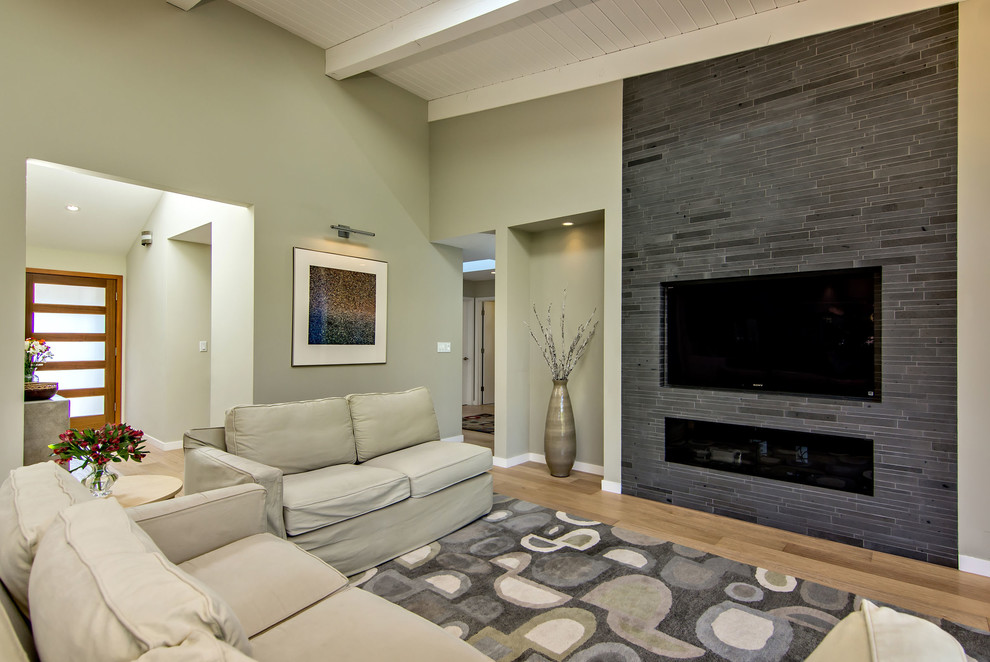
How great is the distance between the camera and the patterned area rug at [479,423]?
21.9 feet

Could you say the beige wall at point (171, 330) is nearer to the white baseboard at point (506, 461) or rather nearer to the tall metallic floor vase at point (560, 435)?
the white baseboard at point (506, 461)

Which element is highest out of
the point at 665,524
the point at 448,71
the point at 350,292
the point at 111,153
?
the point at 448,71

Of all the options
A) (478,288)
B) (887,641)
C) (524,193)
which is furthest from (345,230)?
(478,288)

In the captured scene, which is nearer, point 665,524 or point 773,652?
point 773,652

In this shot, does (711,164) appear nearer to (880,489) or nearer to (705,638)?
(880,489)

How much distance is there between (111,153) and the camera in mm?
3158

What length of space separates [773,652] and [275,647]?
1813mm

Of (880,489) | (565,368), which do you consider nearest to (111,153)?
(565,368)

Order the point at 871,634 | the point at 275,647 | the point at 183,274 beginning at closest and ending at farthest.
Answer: the point at 871,634, the point at 275,647, the point at 183,274

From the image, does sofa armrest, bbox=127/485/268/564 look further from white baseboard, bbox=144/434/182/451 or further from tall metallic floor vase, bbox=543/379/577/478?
white baseboard, bbox=144/434/182/451

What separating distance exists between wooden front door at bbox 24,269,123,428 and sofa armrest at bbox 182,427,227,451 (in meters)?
4.39

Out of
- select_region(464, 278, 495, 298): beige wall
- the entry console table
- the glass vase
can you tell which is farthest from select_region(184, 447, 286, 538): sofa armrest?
select_region(464, 278, 495, 298): beige wall

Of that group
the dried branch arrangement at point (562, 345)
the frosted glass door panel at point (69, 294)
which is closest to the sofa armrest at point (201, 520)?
the dried branch arrangement at point (562, 345)

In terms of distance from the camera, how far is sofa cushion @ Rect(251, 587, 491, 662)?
1.31 meters
